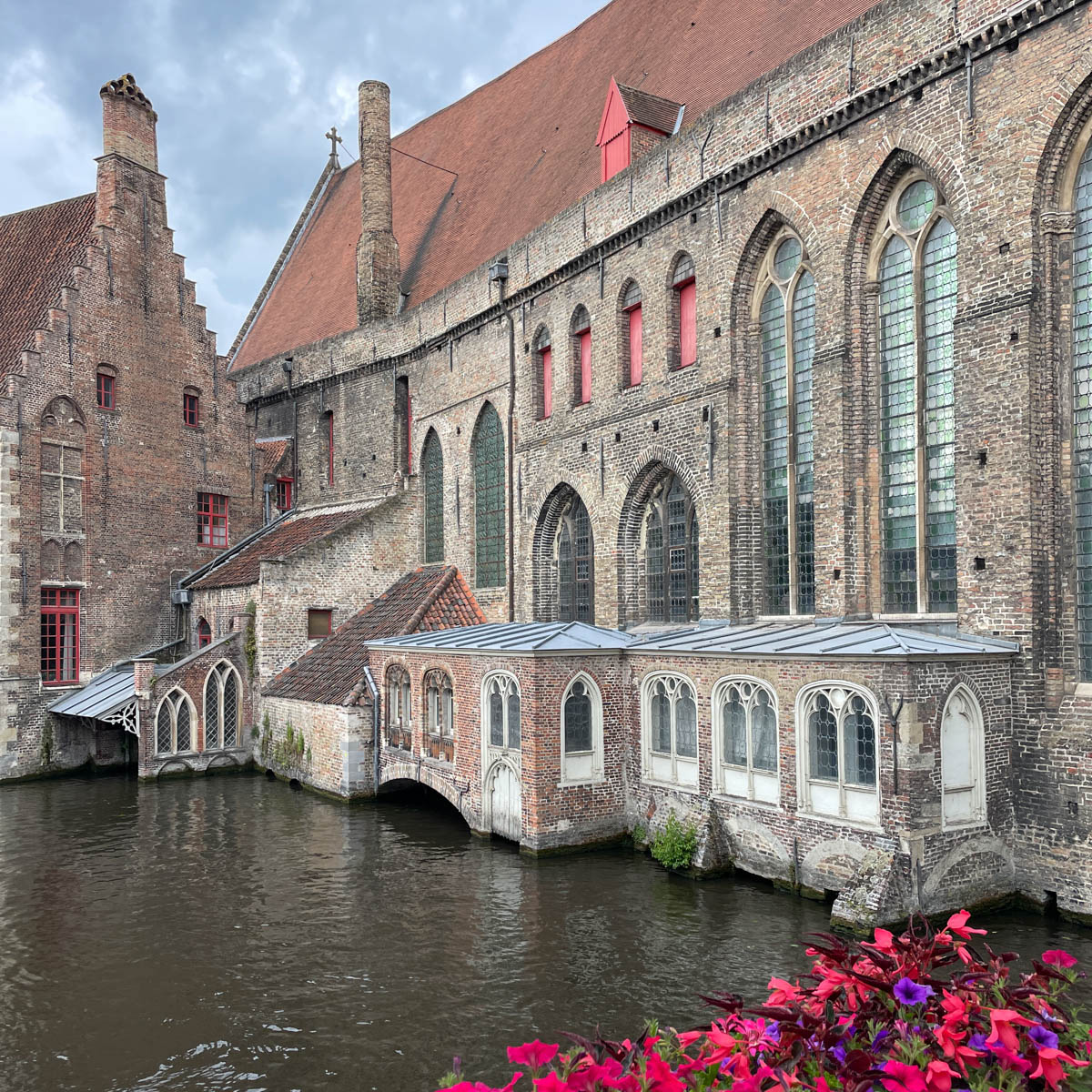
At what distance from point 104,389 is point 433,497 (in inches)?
298

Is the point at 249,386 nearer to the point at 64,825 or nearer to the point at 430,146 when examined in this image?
the point at 430,146

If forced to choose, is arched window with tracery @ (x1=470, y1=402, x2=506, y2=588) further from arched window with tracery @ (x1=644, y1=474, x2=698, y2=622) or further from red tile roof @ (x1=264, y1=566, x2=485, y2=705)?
arched window with tracery @ (x1=644, y1=474, x2=698, y2=622)

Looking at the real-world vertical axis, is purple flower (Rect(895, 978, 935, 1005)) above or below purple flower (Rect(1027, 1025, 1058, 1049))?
above

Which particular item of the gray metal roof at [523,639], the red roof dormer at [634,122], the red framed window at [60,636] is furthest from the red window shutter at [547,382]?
the red framed window at [60,636]

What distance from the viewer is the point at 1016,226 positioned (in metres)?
9.88

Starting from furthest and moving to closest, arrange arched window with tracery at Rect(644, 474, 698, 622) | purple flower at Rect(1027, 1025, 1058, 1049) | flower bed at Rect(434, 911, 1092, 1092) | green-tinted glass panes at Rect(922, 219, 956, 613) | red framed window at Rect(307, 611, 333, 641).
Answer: red framed window at Rect(307, 611, 333, 641) < arched window with tracery at Rect(644, 474, 698, 622) < green-tinted glass panes at Rect(922, 219, 956, 613) < purple flower at Rect(1027, 1025, 1058, 1049) < flower bed at Rect(434, 911, 1092, 1092)

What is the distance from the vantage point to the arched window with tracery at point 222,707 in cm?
1977

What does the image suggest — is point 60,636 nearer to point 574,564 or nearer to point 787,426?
point 574,564

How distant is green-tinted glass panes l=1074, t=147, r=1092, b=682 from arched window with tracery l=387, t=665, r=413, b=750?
961 cm

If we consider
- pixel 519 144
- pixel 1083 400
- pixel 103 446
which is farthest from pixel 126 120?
pixel 1083 400

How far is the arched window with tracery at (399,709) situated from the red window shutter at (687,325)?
658 centimetres

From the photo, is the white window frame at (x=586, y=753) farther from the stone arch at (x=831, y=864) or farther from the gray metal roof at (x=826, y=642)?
the stone arch at (x=831, y=864)

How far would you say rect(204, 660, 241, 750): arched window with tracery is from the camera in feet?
64.8

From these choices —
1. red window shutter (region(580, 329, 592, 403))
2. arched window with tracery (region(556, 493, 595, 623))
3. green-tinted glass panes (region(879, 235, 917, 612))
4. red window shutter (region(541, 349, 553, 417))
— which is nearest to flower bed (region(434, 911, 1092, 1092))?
green-tinted glass panes (region(879, 235, 917, 612))
